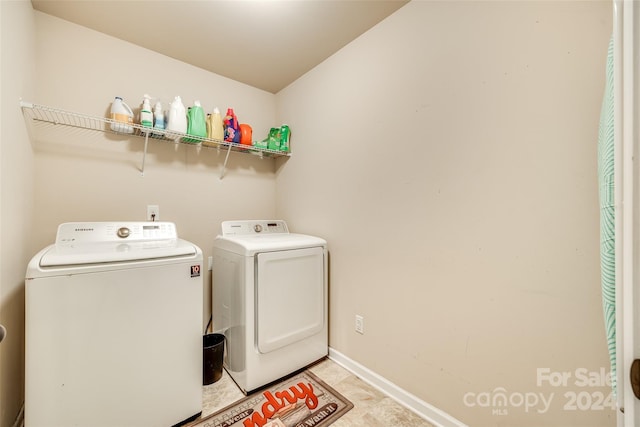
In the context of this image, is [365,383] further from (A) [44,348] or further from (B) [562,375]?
(A) [44,348]

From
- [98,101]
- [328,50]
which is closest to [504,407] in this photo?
[328,50]

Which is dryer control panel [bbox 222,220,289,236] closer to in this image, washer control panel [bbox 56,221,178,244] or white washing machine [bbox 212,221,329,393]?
white washing machine [bbox 212,221,329,393]

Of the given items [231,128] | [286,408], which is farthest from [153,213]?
[286,408]

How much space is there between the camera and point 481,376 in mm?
1216

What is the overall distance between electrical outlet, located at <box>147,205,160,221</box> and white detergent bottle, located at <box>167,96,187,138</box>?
0.59m

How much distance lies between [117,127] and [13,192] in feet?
2.31

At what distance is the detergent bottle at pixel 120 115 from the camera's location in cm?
A: 168

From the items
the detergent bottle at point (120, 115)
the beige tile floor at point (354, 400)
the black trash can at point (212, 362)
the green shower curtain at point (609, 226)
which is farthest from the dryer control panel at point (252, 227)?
the green shower curtain at point (609, 226)

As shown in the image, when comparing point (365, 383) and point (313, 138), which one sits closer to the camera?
point (365, 383)

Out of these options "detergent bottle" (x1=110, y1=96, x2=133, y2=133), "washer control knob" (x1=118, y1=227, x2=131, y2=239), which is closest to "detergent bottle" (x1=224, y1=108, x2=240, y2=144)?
"detergent bottle" (x1=110, y1=96, x2=133, y2=133)

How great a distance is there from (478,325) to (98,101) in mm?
2673

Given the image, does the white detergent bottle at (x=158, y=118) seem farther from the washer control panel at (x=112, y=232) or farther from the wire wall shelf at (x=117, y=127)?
the washer control panel at (x=112, y=232)

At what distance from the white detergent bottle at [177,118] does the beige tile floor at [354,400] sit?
179 centimetres

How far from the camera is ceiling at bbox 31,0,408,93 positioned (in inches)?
59.9
